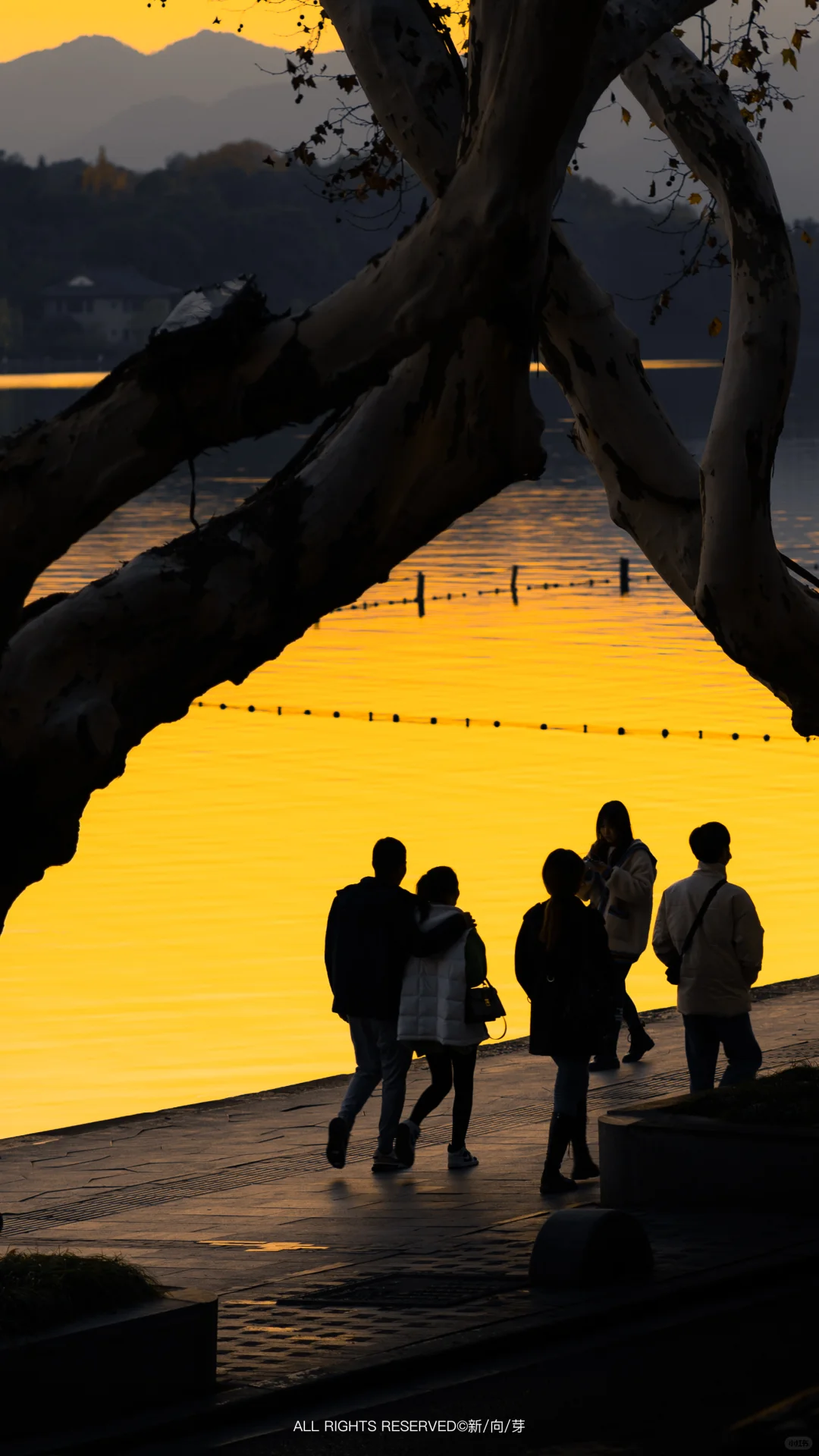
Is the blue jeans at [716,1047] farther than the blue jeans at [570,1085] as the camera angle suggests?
Yes

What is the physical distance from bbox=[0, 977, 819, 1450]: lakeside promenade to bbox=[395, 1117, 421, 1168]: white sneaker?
5.1 inches

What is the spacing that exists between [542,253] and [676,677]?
3884 cm

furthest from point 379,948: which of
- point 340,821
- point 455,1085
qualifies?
point 340,821

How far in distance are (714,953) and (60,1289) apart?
5479mm

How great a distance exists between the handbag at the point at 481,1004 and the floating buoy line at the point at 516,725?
84.2 feet

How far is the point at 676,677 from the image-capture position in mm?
47344

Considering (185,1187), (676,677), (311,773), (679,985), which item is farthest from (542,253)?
(676,677)

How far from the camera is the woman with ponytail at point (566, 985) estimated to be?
42.2 ft

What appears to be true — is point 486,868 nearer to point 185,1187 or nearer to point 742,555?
point 185,1187

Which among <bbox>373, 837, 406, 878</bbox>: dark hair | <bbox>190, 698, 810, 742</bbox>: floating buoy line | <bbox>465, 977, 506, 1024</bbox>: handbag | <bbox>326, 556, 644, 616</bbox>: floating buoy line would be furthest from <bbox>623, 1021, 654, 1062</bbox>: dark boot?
<bbox>326, 556, 644, 616</bbox>: floating buoy line

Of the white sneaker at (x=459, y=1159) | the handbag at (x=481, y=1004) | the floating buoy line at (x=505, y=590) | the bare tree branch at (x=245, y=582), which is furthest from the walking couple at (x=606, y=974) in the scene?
the floating buoy line at (x=505, y=590)

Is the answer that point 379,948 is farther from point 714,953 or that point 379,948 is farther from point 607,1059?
point 607,1059

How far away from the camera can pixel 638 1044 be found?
17.2 metres

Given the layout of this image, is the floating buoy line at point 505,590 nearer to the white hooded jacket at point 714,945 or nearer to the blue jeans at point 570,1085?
the white hooded jacket at point 714,945
